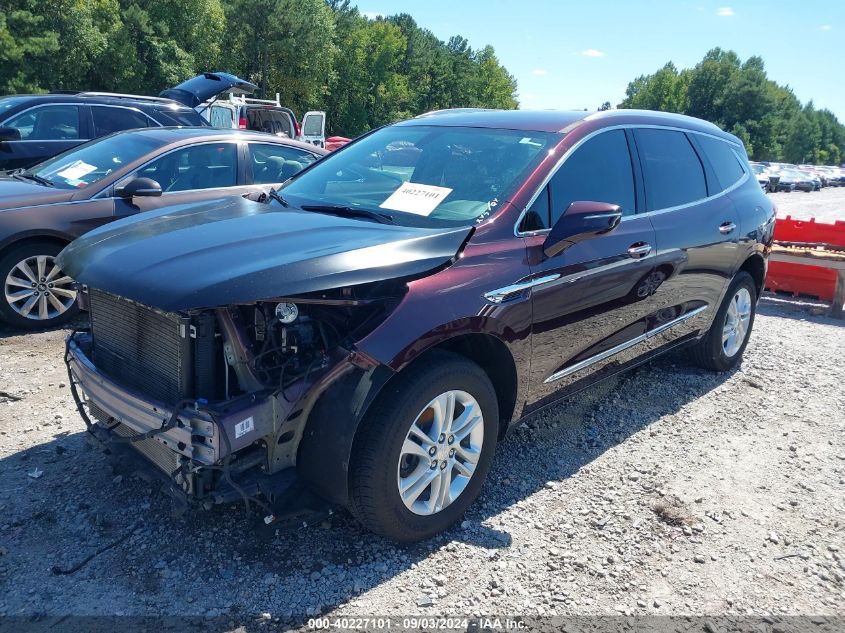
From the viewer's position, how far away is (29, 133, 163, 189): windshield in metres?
5.77

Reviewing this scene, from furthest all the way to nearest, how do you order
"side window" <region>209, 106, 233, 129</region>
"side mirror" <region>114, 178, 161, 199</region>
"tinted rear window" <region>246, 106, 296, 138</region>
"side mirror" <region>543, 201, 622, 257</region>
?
"tinted rear window" <region>246, 106, 296, 138</region>
"side window" <region>209, 106, 233, 129</region>
"side mirror" <region>114, 178, 161, 199</region>
"side mirror" <region>543, 201, 622, 257</region>

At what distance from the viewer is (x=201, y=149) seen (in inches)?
242

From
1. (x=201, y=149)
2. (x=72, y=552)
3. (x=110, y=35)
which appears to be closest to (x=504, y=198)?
(x=72, y=552)

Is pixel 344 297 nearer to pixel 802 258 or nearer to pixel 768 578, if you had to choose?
pixel 768 578

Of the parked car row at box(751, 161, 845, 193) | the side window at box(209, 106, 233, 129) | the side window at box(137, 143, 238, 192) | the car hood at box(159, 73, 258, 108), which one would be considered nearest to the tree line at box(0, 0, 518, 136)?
the side window at box(209, 106, 233, 129)

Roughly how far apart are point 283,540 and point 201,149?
434 centimetres

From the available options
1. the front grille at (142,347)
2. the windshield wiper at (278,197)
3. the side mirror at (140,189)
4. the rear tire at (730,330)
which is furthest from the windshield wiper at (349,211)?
the rear tire at (730,330)

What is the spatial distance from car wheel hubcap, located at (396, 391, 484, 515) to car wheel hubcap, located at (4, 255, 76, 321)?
4139 millimetres

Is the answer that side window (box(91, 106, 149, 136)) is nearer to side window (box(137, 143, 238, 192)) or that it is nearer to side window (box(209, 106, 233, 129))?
side window (box(137, 143, 238, 192))

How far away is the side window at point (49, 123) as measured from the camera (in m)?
8.03

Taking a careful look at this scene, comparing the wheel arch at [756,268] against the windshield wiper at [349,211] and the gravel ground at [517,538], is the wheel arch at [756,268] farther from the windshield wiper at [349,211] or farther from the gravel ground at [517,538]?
the windshield wiper at [349,211]

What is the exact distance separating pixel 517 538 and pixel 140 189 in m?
4.12

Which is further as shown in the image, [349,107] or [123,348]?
[349,107]

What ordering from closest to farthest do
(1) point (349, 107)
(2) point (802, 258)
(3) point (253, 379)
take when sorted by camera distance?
(3) point (253, 379), (2) point (802, 258), (1) point (349, 107)
